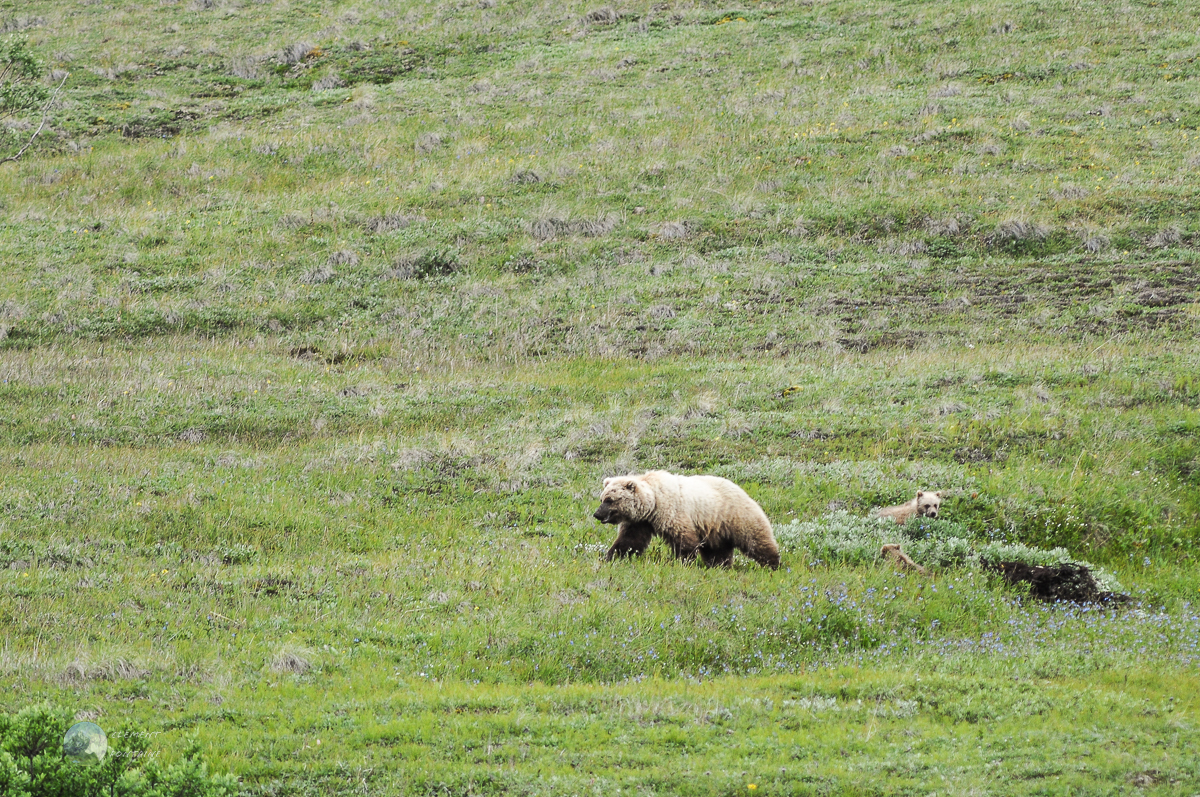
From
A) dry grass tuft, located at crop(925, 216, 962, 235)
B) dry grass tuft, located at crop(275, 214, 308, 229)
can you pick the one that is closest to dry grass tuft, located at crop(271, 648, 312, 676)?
dry grass tuft, located at crop(275, 214, 308, 229)

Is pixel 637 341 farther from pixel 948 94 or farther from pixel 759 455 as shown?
pixel 948 94

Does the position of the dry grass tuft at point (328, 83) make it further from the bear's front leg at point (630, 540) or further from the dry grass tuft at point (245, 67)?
the bear's front leg at point (630, 540)

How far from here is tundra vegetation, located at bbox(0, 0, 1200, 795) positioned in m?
6.99

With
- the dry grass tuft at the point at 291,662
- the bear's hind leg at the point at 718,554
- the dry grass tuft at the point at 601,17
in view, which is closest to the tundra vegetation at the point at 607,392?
the dry grass tuft at the point at 291,662

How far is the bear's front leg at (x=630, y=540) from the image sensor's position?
35.0 feet

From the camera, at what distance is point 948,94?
105 ft

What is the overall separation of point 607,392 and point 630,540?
6.94m

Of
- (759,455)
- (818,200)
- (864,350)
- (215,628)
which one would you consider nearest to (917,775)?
(215,628)

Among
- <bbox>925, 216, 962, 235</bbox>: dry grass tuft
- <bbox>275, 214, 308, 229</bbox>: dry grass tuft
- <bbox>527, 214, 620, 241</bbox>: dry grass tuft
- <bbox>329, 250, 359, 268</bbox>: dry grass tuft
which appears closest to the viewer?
<bbox>925, 216, 962, 235</bbox>: dry grass tuft

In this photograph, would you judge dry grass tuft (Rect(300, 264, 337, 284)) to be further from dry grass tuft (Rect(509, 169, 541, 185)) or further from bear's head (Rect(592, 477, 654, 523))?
bear's head (Rect(592, 477, 654, 523))

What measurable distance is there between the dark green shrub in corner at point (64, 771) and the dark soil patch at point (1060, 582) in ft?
27.8

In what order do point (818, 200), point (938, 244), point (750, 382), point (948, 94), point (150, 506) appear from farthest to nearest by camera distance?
point (948, 94), point (818, 200), point (938, 244), point (750, 382), point (150, 506)

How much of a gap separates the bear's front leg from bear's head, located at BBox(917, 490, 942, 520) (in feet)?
11.4

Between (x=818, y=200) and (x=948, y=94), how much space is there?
9314mm
